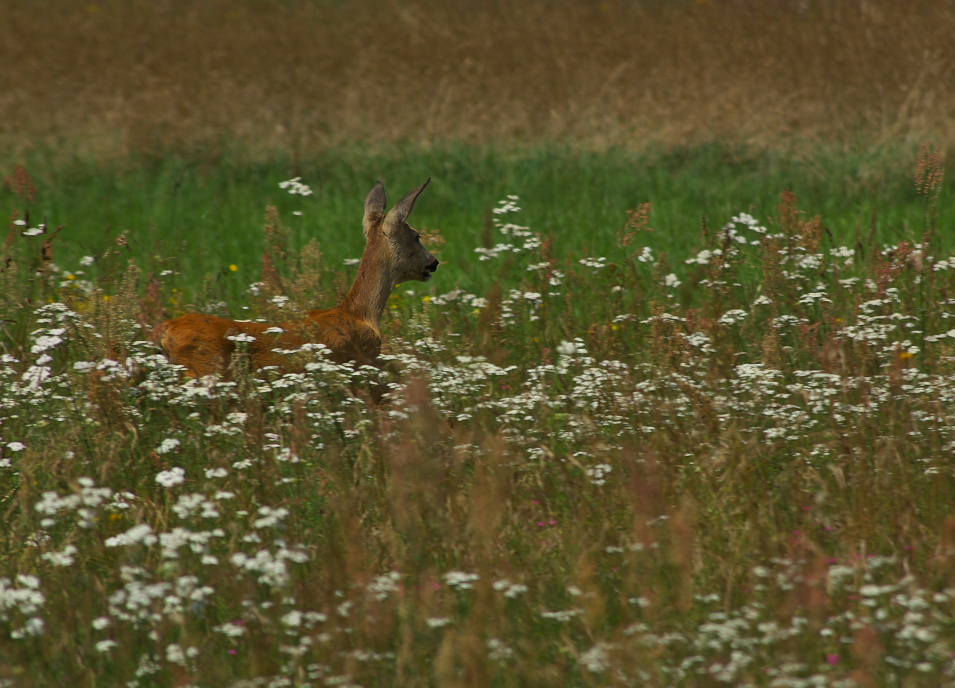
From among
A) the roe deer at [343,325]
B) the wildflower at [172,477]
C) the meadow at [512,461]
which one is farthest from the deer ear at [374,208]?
the wildflower at [172,477]

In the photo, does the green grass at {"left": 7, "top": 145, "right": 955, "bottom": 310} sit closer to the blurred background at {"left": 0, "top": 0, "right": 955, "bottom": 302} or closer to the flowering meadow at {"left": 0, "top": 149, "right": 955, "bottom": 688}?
the blurred background at {"left": 0, "top": 0, "right": 955, "bottom": 302}

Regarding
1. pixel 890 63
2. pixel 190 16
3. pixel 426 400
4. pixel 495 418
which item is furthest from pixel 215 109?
pixel 426 400

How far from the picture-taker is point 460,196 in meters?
10.4

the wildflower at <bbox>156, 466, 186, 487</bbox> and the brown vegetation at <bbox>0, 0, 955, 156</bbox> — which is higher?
the brown vegetation at <bbox>0, 0, 955, 156</bbox>

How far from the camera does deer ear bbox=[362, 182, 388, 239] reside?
6.11 metres

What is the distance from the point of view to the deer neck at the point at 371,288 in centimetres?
587

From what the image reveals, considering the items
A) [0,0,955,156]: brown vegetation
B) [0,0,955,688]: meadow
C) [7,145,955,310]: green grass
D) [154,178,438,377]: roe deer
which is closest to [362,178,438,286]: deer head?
[154,178,438,377]: roe deer

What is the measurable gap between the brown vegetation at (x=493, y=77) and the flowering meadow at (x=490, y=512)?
6.21m

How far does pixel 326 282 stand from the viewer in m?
7.29

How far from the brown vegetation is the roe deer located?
5.78 meters

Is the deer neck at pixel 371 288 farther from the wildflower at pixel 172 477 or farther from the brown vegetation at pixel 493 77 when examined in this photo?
the brown vegetation at pixel 493 77

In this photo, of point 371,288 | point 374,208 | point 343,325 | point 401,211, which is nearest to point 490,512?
point 343,325

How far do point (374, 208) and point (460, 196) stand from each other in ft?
14.1

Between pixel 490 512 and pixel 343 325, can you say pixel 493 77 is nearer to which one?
pixel 343 325
